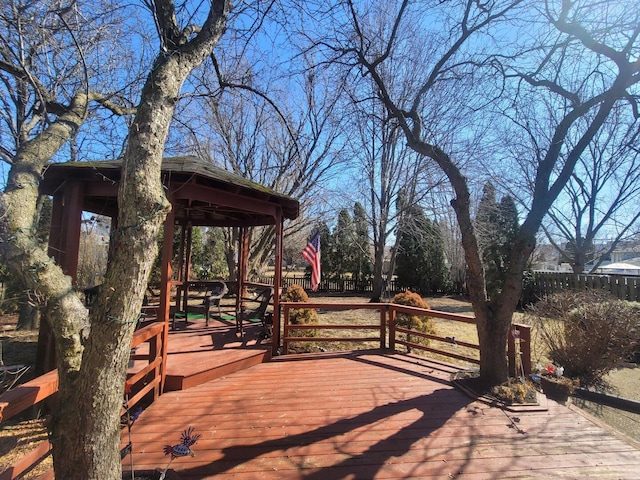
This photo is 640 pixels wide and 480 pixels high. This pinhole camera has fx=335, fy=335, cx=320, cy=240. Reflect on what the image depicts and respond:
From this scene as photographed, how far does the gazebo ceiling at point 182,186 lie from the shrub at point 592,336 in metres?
5.07

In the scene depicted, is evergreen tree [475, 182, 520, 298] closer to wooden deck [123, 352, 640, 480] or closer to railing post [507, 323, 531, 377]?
railing post [507, 323, 531, 377]

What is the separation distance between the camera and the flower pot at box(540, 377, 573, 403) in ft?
13.1

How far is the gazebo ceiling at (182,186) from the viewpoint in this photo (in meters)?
3.98

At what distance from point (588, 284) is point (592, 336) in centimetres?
844

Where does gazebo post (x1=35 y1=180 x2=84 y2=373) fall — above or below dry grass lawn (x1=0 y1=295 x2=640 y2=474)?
above

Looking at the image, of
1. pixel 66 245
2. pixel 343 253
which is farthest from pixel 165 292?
pixel 343 253

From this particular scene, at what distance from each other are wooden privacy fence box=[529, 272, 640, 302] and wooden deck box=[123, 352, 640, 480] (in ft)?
23.4

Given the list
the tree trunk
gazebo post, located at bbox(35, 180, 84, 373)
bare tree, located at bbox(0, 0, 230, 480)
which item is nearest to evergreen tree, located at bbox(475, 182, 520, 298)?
the tree trunk

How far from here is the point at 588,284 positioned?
39.0ft

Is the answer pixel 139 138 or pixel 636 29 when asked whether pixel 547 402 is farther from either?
pixel 139 138

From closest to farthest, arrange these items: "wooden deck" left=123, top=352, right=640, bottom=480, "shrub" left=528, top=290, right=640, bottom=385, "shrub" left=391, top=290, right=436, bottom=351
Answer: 1. "wooden deck" left=123, top=352, right=640, bottom=480
2. "shrub" left=528, top=290, right=640, bottom=385
3. "shrub" left=391, top=290, right=436, bottom=351

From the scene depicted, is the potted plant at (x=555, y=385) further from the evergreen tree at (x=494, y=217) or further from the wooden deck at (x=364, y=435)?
the evergreen tree at (x=494, y=217)

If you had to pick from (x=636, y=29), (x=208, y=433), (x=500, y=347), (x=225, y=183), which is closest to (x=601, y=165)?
(x=636, y=29)

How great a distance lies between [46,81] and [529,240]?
7932 millimetres
